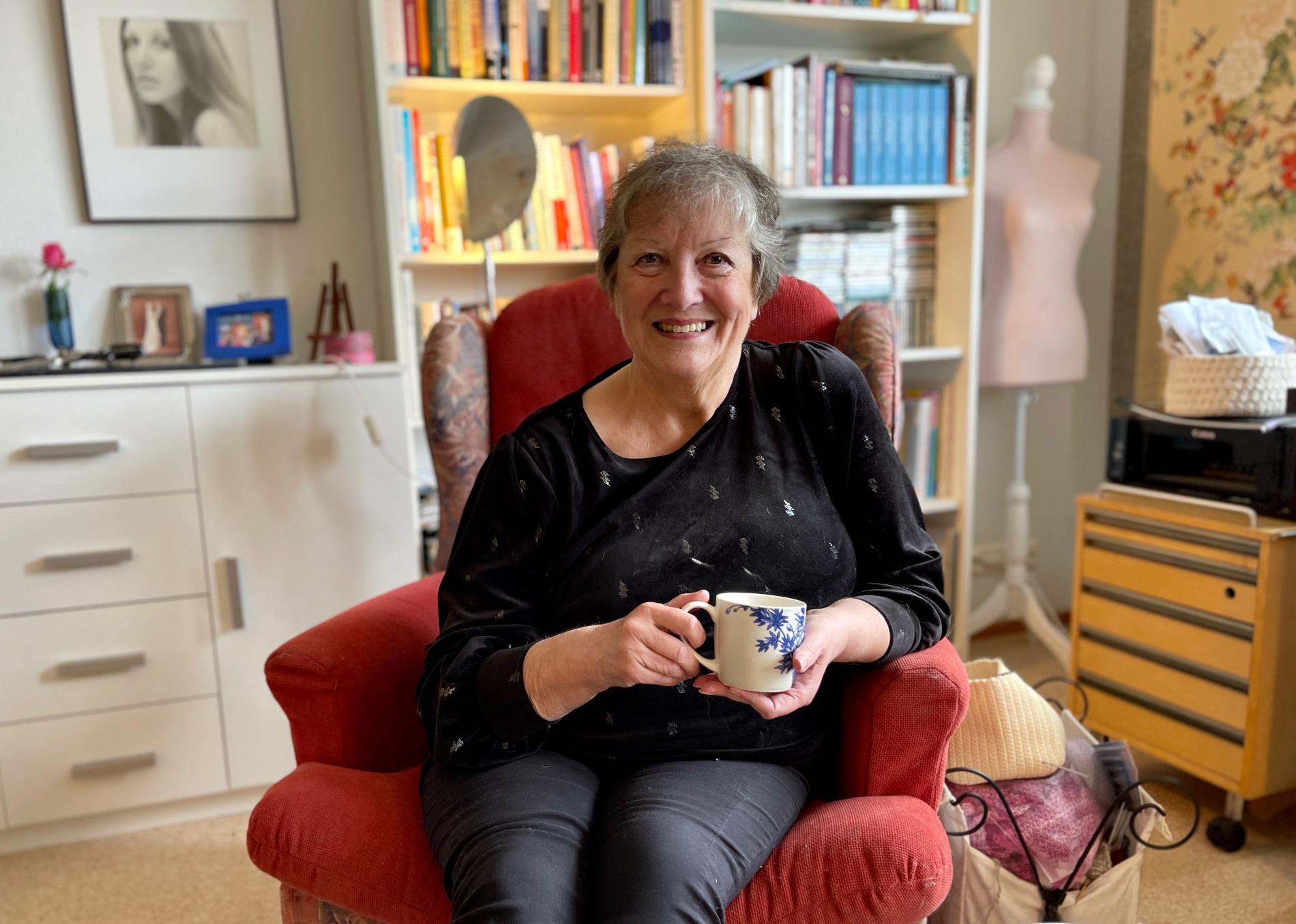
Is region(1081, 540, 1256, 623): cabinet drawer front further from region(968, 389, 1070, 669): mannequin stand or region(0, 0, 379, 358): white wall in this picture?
region(0, 0, 379, 358): white wall

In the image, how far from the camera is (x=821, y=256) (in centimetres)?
235

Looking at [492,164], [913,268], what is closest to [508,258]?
[492,164]

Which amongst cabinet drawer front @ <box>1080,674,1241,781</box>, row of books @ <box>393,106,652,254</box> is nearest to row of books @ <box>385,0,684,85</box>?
row of books @ <box>393,106,652,254</box>

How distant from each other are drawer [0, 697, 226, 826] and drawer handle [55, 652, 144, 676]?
88 millimetres

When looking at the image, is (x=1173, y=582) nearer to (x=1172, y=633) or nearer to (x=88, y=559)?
(x=1172, y=633)

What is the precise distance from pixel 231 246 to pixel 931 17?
5.72 ft

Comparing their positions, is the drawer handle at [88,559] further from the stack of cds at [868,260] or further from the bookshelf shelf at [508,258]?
the stack of cds at [868,260]

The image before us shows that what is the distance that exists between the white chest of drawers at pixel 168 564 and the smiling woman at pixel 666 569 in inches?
37.0

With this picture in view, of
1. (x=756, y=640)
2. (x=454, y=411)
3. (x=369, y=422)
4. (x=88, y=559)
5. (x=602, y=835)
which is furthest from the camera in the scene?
(x=369, y=422)

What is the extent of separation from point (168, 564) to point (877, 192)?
1.78m

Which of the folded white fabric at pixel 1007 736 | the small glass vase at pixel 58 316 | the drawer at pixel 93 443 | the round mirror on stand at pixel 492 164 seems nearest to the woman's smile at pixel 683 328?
the folded white fabric at pixel 1007 736

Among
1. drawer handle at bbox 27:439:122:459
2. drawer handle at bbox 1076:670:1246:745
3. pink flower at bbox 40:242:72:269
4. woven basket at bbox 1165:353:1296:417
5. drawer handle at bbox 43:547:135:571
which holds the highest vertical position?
pink flower at bbox 40:242:72:269

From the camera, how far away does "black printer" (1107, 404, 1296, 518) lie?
65.6 inches

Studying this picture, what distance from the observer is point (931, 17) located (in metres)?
2.29
